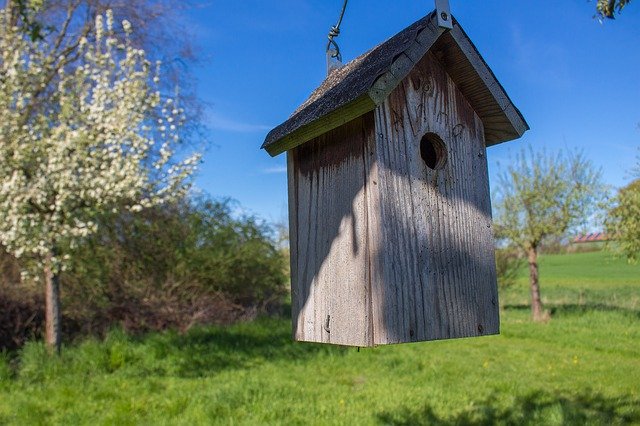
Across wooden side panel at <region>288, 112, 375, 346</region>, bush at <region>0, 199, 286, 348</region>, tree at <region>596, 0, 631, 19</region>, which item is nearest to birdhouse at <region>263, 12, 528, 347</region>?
wooden side panel at <region>288, 112, 375, 346</region>

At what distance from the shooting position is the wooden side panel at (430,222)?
2.21 m

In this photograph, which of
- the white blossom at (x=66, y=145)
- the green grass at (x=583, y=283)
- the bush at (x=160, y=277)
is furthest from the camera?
the green grass at (x=583, y=283)

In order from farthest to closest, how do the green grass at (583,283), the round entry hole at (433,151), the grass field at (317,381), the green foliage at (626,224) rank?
1. the green grass at (583,283)
2. the green foliage at (626,224)
3. the grass field at (317,381)
4. the round entry hole at (433,151)

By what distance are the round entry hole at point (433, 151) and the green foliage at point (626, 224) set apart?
14690mm

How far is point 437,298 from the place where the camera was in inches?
91.8

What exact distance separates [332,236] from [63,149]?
7.16 meters

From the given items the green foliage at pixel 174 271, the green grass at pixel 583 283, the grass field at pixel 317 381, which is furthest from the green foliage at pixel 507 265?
the green foliage at pixel 174 271

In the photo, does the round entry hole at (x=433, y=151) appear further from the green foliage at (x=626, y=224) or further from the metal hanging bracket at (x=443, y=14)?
the green foliage at (x=626, y=224)

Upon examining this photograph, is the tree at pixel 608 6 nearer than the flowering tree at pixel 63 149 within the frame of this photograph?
Yes

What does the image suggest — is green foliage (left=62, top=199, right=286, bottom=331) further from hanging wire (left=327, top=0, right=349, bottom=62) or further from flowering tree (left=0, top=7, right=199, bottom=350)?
hanging wire (left=327, top=0, right=349, bottom=62)

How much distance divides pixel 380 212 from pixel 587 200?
57.4 ft

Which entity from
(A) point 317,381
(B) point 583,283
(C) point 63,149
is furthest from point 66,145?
(B) point 583,283

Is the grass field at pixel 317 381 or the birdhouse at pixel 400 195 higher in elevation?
the birdhouse at pixel 400 195

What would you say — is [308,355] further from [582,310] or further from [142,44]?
[582,310]
